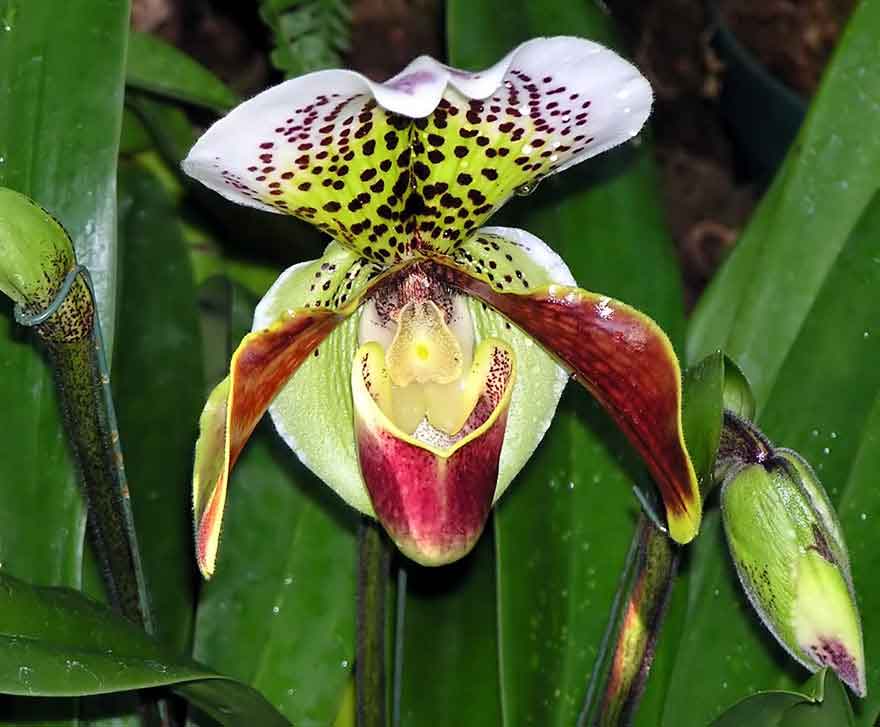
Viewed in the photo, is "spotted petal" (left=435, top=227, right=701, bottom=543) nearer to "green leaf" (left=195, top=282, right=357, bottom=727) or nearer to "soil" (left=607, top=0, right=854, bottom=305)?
"green leaf" (left=195, top=282, right=357, bottom=727)

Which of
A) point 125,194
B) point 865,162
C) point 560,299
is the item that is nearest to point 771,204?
point 865,162

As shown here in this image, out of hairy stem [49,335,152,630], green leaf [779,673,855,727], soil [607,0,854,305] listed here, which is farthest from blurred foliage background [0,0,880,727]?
soil [607,0,854,305]

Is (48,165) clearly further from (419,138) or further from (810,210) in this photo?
(810,210)

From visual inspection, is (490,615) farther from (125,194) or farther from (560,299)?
(125,194)

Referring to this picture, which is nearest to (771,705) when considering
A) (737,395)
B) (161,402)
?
→ (737,395)

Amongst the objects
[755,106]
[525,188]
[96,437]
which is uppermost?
[525,188]

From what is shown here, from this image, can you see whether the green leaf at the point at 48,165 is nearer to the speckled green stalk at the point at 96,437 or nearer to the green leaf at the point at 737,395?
the speckled green stalk at the point at 96,437

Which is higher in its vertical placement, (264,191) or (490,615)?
(264,191)
